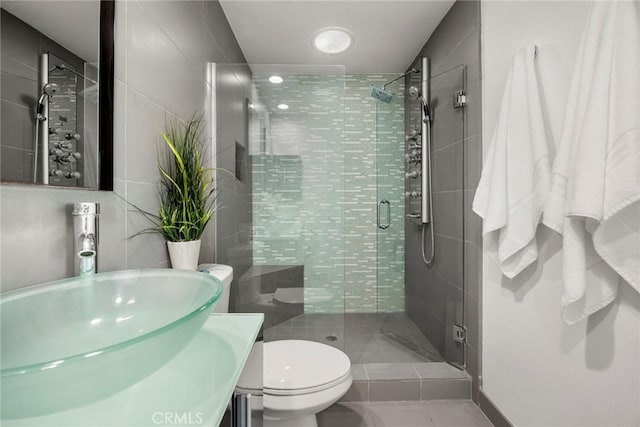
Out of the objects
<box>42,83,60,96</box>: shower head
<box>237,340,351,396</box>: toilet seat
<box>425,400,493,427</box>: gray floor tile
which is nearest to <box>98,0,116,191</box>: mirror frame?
<box>42,83,60,96</box>: shower head

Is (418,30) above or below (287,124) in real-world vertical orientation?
above

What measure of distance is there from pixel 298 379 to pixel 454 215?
53.2 inches

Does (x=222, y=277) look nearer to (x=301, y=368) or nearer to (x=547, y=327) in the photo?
(x=301, y=368)

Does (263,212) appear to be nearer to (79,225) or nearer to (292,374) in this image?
(292,374)

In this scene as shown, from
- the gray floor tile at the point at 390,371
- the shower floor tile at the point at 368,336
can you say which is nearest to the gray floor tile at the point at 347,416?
the gray floor tile at the point at 390,371

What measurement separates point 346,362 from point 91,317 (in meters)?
1.02

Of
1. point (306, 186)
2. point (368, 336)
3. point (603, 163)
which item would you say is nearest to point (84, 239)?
point (306, 186)

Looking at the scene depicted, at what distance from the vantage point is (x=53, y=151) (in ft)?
2.43

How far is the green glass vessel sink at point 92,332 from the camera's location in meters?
0.30

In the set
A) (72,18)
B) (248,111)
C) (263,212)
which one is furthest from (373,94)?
(72,18)

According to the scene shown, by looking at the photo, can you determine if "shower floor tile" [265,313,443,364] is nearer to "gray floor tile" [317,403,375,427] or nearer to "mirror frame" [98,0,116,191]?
"gray floor tile" [317,403,375,427]

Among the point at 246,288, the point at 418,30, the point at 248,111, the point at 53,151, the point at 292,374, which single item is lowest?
the point at 292,374

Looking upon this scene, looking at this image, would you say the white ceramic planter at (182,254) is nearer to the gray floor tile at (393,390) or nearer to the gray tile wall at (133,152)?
the gray tile wall at (133,152)

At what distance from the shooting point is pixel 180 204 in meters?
1.22
